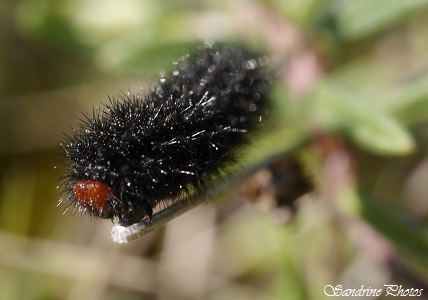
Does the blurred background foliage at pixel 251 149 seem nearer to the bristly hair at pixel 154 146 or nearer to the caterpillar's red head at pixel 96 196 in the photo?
the bristly hair at pixel 154 146

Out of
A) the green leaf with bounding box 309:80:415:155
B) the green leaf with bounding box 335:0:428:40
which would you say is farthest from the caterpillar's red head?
the green leaf with bounding box 335:0:428:40

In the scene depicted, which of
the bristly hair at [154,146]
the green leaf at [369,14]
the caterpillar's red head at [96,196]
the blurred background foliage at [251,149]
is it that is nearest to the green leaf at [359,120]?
the blurred background foliage at [251,149]

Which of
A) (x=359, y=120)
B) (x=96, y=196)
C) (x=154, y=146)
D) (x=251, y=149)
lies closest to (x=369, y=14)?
(x=359, y=120)

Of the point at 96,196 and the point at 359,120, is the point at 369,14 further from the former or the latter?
the point at 96,196

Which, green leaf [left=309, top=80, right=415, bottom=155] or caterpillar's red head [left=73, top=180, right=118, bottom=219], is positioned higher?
green leaf [left=309, top=80, right=415, bottom=155]

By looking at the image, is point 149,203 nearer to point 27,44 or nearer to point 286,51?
point 286,51

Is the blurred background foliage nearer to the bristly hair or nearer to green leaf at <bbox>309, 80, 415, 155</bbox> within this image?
green leaf at <bbox>309, 80, 415, 155</bbox>
